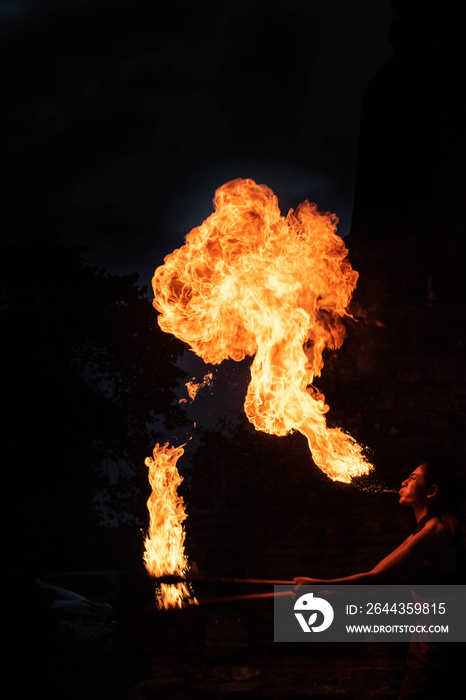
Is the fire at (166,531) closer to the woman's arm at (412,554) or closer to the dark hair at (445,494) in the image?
the woman's arm at (412,554)

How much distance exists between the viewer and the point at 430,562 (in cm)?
404

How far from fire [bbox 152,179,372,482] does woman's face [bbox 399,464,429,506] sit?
8.99 ft

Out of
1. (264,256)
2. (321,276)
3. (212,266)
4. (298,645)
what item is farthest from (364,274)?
(298,645)

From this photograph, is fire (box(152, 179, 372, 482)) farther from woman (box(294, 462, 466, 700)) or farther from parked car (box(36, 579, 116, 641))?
parked car (box(36, 579, 116, 641))

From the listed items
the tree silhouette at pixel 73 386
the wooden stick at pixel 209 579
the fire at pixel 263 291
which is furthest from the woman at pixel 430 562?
the tree silhouette at pixel 73 386

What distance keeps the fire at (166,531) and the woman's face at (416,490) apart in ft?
9.40

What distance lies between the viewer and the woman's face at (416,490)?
4402 millimetres

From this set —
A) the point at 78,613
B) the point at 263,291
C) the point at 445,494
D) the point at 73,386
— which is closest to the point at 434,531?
the point at 445,494

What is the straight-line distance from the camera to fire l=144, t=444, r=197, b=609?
6781 mm

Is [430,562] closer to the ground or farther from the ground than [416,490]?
closer to the ground

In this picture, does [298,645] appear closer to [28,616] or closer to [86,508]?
[28,616]

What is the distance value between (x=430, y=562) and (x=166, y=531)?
3.68m

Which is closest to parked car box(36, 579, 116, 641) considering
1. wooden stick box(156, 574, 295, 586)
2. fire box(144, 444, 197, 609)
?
fire box(144, 444, 197, 609)

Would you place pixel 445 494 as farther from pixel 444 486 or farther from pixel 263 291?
pixel 263 291
